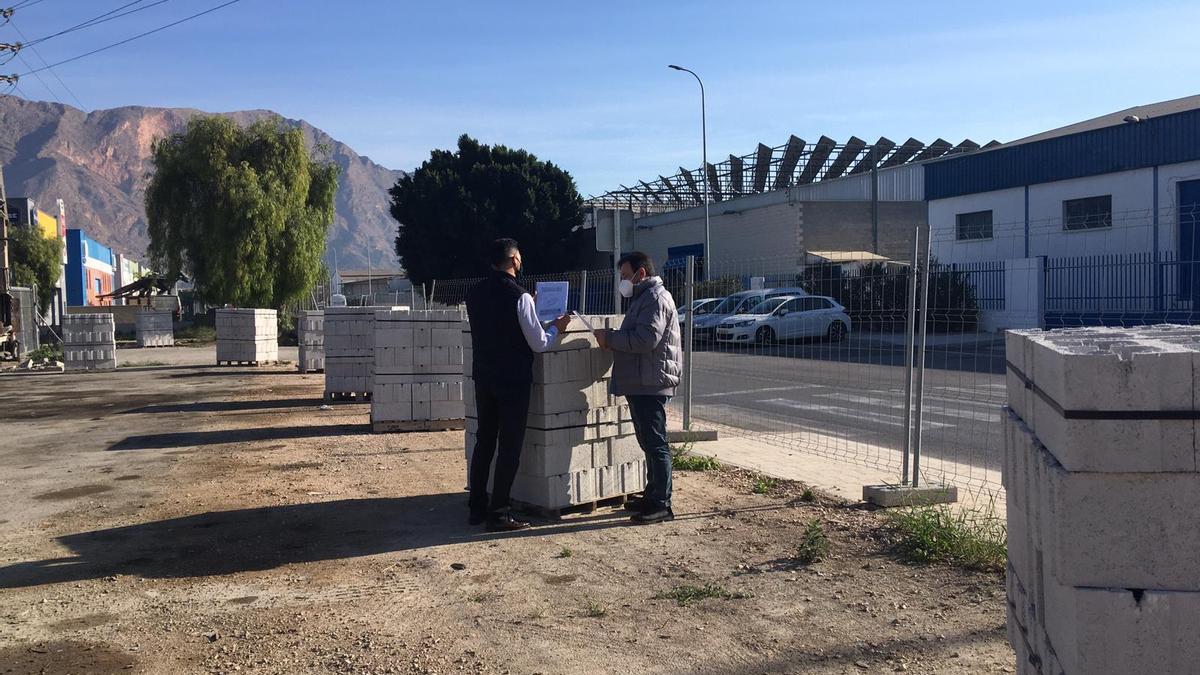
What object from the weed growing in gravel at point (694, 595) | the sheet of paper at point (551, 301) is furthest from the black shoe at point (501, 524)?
the weed growing in gravel at point (694, 595)

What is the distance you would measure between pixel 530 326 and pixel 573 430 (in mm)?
883

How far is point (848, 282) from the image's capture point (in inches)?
375

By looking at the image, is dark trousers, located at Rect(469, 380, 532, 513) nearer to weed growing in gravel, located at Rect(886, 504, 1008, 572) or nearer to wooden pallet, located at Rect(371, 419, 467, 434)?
weed growing in gravel, located at Rect(886, 504, 1008, 572)

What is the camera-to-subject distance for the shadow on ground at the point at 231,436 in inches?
460

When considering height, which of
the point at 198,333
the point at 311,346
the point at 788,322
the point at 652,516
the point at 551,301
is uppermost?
the point at 551,301

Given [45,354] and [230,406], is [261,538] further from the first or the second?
[45,354]

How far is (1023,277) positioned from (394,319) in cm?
720

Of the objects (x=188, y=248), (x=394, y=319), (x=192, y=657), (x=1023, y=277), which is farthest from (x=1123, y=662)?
(x=188, y=248)

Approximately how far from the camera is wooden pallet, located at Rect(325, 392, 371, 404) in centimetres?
1611

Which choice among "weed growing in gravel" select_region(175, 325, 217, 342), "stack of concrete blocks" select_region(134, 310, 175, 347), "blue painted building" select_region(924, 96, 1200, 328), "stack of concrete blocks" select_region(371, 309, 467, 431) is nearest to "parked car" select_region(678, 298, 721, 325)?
"blue painted building" select_region(924, 96, 1200, 328)

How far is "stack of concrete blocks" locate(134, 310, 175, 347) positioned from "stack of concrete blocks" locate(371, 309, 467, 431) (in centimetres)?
3185

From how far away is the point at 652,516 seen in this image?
22.4 ft

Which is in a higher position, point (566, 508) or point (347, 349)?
point (347, 349)

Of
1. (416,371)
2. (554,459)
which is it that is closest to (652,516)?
(554,459)
